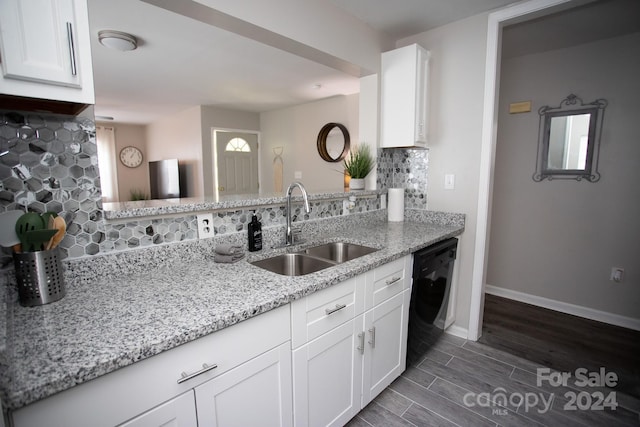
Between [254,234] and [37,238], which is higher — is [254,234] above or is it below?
below

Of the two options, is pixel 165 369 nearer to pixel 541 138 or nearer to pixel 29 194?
pixel 29 194

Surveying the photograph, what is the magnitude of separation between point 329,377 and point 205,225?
0.89 meters

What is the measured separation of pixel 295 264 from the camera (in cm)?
171

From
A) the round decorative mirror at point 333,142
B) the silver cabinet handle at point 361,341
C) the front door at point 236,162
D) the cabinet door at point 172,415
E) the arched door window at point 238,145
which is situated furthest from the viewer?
the arched door window at point 238,145

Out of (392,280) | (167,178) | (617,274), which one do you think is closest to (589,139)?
(617,274)

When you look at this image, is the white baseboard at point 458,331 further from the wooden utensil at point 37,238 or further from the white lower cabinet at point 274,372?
the wooden utensil at point 37,238

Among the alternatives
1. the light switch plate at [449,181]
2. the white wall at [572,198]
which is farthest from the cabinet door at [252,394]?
the white wall at [572,198]

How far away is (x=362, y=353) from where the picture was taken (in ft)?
4.90

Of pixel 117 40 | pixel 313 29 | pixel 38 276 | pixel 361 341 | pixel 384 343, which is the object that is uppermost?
pixel 117 40

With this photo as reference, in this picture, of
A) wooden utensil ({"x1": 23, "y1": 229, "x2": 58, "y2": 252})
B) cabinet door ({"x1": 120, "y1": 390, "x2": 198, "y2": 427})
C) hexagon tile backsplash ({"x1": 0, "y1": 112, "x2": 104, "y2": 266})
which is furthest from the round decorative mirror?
cabinet door ({"x1": 120, "y1": 390, "x2": 198, "y2": 427})

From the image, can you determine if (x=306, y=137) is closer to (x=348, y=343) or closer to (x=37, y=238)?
(x=348, y=343)

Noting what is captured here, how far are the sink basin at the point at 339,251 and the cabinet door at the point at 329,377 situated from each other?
50 centimetres

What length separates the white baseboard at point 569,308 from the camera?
8.32ft

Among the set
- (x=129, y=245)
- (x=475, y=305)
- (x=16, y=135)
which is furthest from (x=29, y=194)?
(x=475, y=305)
